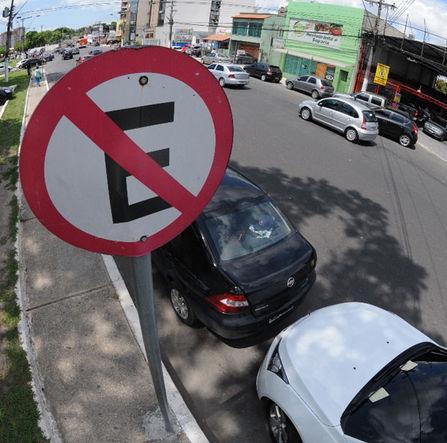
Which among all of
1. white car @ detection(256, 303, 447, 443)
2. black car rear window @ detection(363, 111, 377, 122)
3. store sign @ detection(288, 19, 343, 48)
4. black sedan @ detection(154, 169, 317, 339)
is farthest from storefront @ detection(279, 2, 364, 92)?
white car @ detection(256, 303, 447, 443)

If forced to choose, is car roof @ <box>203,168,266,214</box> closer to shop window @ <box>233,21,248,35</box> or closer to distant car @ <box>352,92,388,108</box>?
distant car @ <box>352,92,388,108</box>

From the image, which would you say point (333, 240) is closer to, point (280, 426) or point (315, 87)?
point (280, 426)

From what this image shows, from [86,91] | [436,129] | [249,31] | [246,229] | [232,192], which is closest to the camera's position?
[86,91]

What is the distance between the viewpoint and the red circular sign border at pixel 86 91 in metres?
1.35

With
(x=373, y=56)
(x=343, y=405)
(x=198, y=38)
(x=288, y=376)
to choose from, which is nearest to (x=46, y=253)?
(x=288, y=376)

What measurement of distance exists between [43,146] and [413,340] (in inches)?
149

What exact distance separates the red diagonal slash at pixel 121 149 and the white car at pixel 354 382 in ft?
7.89

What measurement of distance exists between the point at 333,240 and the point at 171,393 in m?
4.56

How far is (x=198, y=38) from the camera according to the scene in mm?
69312

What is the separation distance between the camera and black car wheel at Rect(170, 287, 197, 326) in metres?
4.80

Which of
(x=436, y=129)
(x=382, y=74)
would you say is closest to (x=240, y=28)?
(x=382, y=74)

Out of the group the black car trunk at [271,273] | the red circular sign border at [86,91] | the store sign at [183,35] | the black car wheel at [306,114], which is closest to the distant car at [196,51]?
the store sign at [183,35]

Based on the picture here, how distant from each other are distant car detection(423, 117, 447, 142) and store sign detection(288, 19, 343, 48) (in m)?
12.4

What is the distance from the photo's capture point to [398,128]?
56.1 ft
